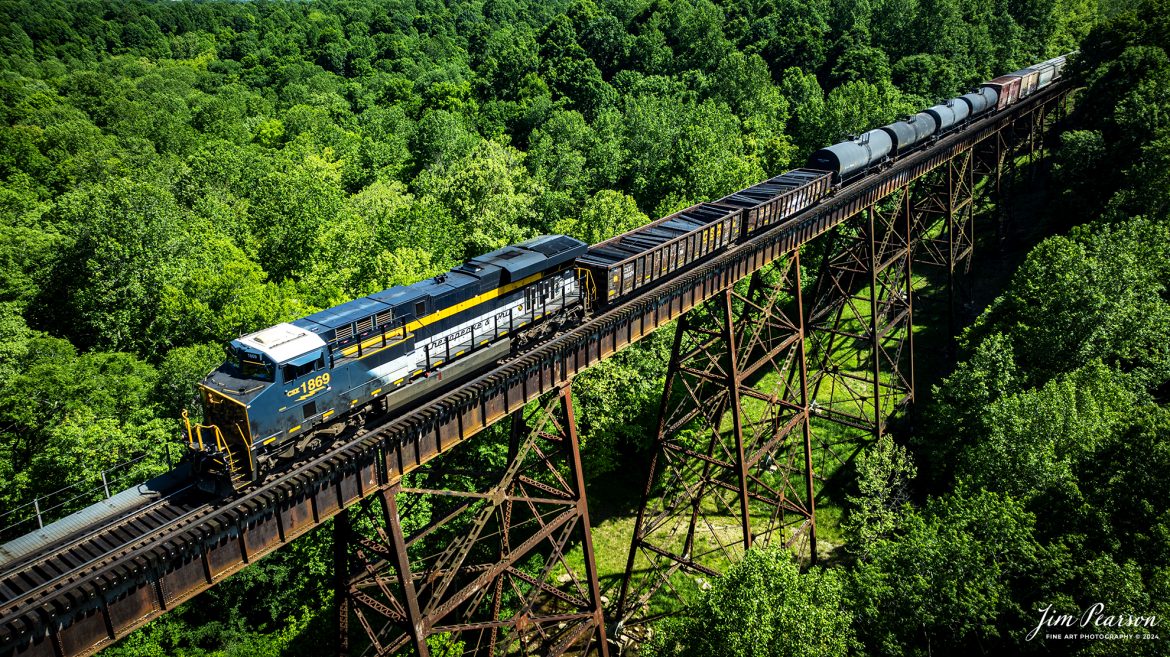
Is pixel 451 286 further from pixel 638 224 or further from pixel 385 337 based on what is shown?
pixel 638 224

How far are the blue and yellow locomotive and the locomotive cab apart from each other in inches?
1.0

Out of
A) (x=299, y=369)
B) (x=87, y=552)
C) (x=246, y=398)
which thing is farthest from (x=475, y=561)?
(x=87, y=552)

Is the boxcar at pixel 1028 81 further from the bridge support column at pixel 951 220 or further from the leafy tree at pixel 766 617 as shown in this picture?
the leafy tree at pixel 766 617

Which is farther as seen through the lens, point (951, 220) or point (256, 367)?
point (951, 220)

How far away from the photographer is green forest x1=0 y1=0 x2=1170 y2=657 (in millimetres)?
19797

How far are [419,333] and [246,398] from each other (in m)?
5.60

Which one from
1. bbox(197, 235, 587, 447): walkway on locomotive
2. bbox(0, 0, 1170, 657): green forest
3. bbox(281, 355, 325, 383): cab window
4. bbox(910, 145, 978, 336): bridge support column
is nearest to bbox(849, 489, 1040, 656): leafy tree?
bbox(0, 0, 1170, 657): green forest

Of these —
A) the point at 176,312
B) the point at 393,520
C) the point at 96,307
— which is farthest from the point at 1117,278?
the point at 96,307

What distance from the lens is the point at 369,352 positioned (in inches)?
755

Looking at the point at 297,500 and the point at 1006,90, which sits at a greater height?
the point at 1006,90

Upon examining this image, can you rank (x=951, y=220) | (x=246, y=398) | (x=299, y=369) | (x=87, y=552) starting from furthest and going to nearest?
(x=951, y=220), (x=299, y=369), (x=246, y=398), (x=87, y=552)

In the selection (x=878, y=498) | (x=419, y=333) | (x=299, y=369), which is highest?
(x=299, y=369)

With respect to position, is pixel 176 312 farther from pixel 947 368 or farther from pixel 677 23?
pixel 677 23

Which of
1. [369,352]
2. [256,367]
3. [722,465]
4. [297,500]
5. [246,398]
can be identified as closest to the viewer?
[297,500]
